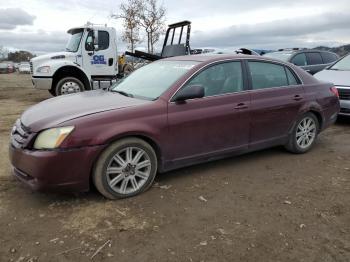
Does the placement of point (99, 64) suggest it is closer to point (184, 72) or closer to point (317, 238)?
point (184, 72)

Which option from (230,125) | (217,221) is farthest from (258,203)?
(230,125)

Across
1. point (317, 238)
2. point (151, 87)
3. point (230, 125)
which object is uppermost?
point (151, 87)

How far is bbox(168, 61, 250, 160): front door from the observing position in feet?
14.8

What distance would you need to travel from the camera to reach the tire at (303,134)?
5805mm

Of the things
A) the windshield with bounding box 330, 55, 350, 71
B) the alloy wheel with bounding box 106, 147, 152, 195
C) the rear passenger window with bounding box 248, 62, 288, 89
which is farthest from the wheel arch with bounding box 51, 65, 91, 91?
the alloy wheel with bounding box 106, 147, 152, 195

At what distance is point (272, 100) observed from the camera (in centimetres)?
537

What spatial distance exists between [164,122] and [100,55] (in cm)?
883

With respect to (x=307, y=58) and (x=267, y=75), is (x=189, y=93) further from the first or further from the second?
(x=307, y=58)

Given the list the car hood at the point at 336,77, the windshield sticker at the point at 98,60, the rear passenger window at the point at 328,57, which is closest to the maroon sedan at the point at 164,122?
the car hood at the point at 336,77

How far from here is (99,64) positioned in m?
12.6

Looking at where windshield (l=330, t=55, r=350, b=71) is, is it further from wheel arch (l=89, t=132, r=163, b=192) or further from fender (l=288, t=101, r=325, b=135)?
wheel arch (l=89, t=132, r=163, b=192)

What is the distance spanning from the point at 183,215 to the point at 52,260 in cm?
132

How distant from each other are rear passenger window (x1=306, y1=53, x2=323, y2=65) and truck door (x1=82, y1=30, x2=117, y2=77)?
628 cm

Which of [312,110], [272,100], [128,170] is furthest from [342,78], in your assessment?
[128,170]
